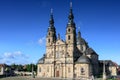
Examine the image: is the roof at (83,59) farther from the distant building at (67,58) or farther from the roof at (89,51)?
the roof at (89,51)

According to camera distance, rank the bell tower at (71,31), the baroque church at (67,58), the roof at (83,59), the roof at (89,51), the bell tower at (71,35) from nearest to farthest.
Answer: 1. the roof at (83,59)
2. the baroque church at (67,58)
3. the bell tower at (71,35)
4. the bell tower at (71,31)
5. the roof at (89,51)

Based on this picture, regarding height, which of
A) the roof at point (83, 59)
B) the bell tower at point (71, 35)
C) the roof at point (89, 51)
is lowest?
the roof at point (83, 59)

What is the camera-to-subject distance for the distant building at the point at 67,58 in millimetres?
75062

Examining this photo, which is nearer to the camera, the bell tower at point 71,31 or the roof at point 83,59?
the roof at point 83,59

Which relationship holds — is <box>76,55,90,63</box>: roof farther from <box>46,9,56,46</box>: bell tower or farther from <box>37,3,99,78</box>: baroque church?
<box>46,9,56,46</box>: bell tower

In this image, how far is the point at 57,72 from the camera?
8038 centimetres

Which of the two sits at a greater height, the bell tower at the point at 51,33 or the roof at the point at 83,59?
the bell tower at the point at 51,33

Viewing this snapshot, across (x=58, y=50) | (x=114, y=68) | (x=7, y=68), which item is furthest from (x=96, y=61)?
(x=7, y=68)

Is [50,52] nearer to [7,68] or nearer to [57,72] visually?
[57,72]

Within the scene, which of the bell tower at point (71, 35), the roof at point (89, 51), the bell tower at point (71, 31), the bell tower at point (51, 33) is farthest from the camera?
the bell tower at point (51, 33)

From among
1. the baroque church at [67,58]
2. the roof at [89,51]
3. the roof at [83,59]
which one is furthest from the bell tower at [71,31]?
the roof at [89,51]

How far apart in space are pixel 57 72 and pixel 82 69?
9538 millimetres

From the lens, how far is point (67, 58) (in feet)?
255

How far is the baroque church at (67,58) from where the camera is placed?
75.1 metres
